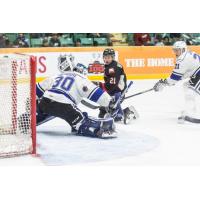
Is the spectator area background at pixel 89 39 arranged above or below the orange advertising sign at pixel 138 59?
above

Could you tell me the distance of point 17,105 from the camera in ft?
12.8

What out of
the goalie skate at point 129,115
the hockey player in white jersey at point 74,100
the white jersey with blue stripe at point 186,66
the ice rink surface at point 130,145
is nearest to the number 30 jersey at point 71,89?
the hockey player in white jersey at point 74,100

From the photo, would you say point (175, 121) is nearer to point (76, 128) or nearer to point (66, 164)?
point (76, 128)

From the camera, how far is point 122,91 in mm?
5000

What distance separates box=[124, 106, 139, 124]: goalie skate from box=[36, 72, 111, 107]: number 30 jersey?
2.17ft

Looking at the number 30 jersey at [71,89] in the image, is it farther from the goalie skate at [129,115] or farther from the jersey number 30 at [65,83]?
the goalie skate at [129,115]

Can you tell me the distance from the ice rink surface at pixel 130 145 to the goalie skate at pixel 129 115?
0.06 m

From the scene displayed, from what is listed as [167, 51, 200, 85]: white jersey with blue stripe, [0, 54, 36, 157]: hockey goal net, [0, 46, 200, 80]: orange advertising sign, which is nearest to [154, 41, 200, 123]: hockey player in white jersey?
[167, 51, 200, 85]: white jersey with blue stripe

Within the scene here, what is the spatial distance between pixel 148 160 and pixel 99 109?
1.15 m

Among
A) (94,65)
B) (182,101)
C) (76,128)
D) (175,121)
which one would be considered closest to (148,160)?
(76,128)

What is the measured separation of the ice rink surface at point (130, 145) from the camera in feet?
11.7

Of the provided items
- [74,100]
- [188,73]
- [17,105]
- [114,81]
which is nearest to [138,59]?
[188,73]

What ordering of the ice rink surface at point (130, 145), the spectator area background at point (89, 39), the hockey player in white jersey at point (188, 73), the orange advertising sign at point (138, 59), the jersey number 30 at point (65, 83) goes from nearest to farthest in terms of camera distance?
the ice rink surface at point (130, 145), the jersey number 30 at point (65, 83), the hockey player in white jersey at point (188, 73), the spectator area background at point (89, 39), the orange advertising sign at point (138, 59)

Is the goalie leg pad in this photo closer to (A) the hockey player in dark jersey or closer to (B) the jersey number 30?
(B) the jersey number 30
